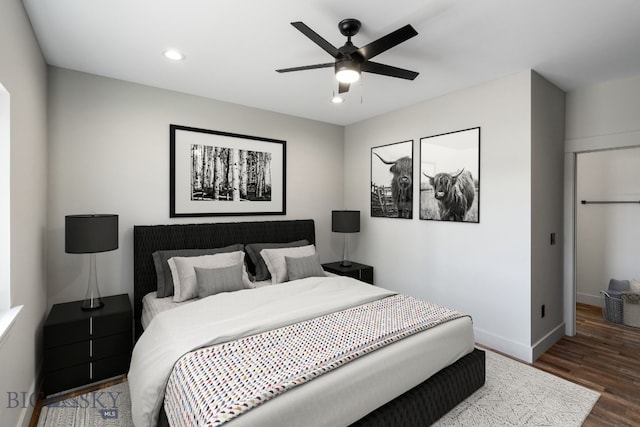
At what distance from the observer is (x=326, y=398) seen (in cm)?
152

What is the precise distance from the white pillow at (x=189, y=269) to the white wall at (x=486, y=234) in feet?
6.81

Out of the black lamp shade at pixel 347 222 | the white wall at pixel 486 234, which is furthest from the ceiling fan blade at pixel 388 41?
the black lamp shade at pixel 347 222

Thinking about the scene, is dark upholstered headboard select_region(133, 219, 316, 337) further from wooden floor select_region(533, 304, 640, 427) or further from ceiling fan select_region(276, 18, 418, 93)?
wooden floor select_region(533, 304, 640, 427)

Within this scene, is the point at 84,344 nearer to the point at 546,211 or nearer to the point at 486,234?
the point at 486,234

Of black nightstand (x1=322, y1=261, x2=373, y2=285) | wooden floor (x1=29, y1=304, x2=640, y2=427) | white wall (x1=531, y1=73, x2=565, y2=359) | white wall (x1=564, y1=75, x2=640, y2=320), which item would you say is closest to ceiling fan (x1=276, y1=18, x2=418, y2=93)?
white wall (x1=531, y1=73, x2=565, y2=359)

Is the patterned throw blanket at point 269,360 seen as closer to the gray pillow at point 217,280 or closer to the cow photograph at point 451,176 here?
the gray pillow at point 217,280

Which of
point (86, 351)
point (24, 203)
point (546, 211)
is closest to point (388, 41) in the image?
point (546, 211)

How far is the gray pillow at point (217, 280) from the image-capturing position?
2.80 metres

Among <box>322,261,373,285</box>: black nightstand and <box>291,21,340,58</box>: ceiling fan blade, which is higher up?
<box>291,21,340,58</box>: ceiling fan blade

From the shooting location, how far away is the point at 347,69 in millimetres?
2092

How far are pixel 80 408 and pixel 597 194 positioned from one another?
617cm

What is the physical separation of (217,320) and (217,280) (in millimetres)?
743

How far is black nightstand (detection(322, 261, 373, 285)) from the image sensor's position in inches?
162

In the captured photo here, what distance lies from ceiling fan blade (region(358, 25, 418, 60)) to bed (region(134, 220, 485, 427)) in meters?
1.83
